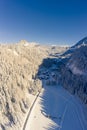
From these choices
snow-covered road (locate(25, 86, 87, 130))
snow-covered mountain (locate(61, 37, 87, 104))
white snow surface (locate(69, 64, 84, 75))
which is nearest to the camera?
snow-covered road (locate(25, 86, 87, 130))

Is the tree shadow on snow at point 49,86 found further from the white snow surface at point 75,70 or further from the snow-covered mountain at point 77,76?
the white snow surface at point 75,70

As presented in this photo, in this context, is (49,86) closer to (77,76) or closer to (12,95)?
(77,76)

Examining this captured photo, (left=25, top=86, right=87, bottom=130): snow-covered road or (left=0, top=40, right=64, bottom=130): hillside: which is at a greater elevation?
(left=0, top=40, right=64, bottom=130): hillside

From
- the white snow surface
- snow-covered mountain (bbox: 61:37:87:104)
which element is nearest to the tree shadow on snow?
snow-covered mountain (bbox: 61:37:87:104)

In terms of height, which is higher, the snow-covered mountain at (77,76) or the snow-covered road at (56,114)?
the snow-covered mountain at (77,76)

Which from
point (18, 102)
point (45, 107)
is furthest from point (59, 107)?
point (18, 102)

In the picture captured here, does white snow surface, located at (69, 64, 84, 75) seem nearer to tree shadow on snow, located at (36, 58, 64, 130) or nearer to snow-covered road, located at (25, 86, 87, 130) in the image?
tree shadow on snow, located at (36, 58, 64, 130)

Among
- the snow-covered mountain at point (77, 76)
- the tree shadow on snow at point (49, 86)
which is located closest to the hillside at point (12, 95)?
the tree shadow on snow at point (49, 86)

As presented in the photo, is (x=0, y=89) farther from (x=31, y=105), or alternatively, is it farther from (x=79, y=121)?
(x=79, y=121)
